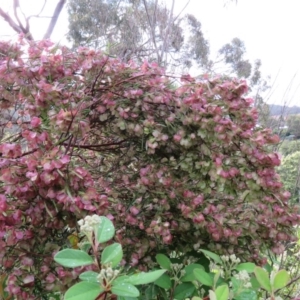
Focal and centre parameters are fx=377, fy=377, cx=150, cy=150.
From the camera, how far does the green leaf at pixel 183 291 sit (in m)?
0.68

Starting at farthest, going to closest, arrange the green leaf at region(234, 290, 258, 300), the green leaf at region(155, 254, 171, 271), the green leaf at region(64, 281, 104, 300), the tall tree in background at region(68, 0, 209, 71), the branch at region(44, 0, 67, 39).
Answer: the tall tree in background at region(68, 0, 209, 71)
the branch at region(44, 0, 67, 39)
the green leaf at region(155, 254, 171, 271)
the green leaf at region(234, 290, 258, 300)
the green leaf at region(64, 281, 104, 300)

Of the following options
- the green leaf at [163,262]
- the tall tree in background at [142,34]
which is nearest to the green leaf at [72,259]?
the green leaf at [163,262]

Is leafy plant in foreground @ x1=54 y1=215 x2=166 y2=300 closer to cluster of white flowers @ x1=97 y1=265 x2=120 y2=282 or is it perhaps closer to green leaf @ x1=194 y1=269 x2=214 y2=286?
cluster of white flowers @ x1=97 y1=265 x2=120 y2=282

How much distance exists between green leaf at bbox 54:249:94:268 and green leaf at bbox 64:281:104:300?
0.02 m

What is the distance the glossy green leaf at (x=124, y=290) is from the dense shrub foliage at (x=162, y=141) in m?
0.28

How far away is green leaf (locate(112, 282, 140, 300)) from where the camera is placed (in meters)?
0.43

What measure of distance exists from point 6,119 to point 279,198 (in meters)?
0.71

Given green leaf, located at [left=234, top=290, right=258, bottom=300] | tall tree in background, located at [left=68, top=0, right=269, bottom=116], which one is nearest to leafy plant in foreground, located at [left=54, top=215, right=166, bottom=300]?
green leaf, located at [left=234, top=290, right=258, bottom=300]

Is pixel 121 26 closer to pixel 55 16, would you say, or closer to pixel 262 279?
pixel 55 16

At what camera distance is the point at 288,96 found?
210 centimetres

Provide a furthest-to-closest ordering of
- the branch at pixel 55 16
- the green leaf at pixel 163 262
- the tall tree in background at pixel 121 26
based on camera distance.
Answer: the tall tree in background at pixel 121 26 < the branch at pixel 55 16 < the green leaf at pixel 163 262

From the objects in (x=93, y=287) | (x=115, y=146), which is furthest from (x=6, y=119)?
(x=93, y=287)

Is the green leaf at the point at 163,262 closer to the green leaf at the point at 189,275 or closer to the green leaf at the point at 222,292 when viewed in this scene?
the green leaf at the point at 189,275

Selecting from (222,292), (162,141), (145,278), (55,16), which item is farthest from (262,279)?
(55,16)
